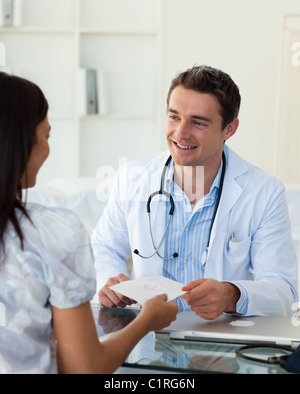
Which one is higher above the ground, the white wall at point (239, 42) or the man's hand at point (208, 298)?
the white wall at point (239, 42)

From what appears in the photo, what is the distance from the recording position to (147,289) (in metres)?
1.26

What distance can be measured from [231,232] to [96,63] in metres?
3.00

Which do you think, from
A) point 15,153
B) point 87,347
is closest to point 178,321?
point 87,347

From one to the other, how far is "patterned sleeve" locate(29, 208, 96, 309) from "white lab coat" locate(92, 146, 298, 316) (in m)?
0.72

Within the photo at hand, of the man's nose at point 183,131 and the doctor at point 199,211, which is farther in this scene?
the man's nose at point 183,131

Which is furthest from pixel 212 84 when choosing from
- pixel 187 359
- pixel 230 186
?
pixel 187 359

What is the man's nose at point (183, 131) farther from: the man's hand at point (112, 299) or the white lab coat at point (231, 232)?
the man's hand at point (112, 299)

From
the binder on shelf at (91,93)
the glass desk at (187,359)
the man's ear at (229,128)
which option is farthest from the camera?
the binder on shelf at (91,93)

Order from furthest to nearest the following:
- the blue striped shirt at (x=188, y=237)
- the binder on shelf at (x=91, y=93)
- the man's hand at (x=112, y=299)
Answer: the binder on shelf at (x=91, y=93) → the blue striped shirt at (x=188, y=237) → the man's hand at (x=112, y=299)

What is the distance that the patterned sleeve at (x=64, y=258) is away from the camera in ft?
2.84

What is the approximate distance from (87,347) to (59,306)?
0.08m

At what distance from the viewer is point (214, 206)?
5.86 ft

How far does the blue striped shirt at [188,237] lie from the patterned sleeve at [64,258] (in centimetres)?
88

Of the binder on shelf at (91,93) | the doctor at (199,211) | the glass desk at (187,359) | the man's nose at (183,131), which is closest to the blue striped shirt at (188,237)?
the doctor at (199,211)
